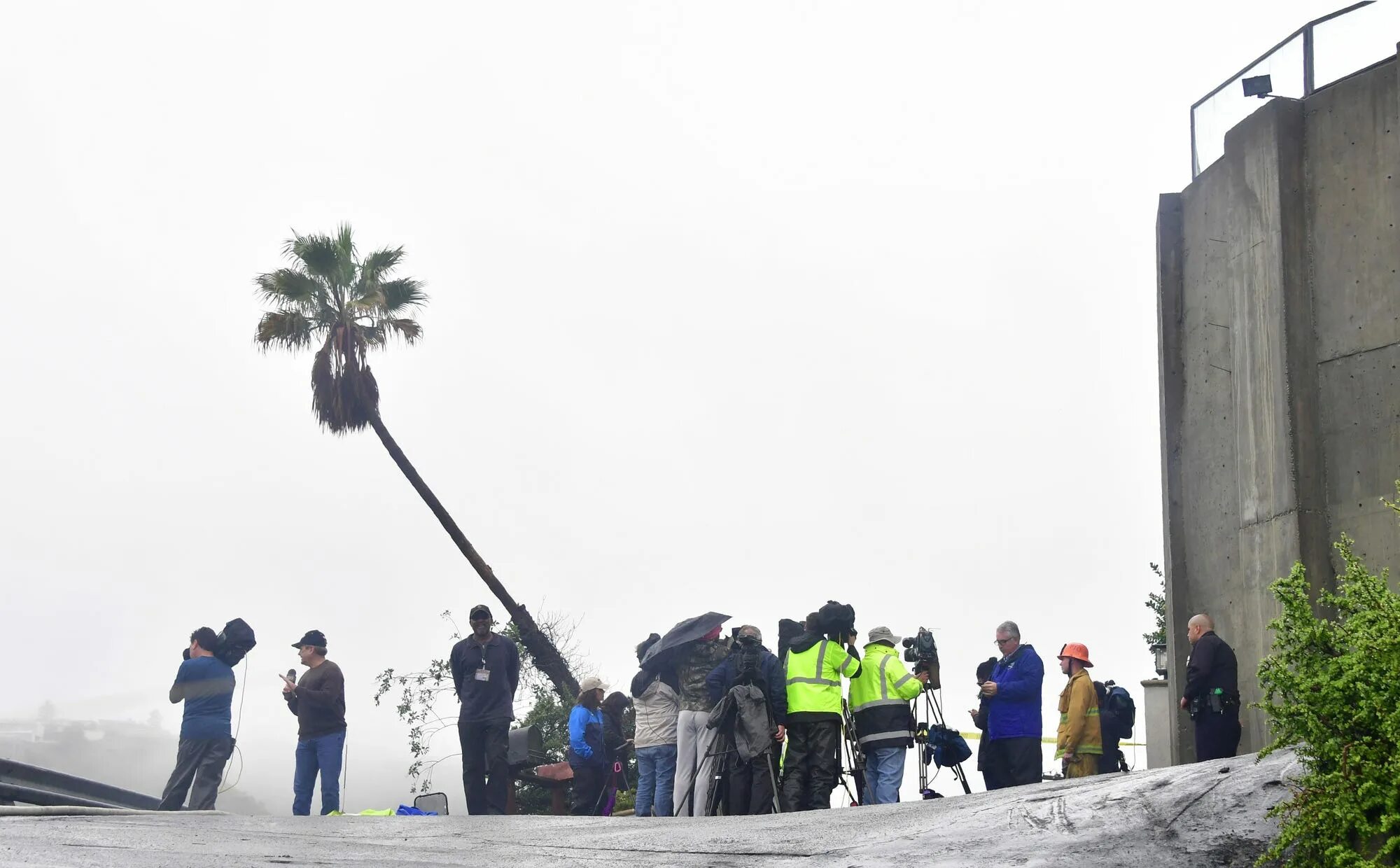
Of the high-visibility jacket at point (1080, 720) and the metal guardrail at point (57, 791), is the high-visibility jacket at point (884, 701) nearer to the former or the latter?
the high-visibility jacket at point (1080, 720)

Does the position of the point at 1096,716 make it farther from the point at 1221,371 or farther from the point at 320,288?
the point at 320,288

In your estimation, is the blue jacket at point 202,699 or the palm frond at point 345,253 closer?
the blue jacket at point 202,699

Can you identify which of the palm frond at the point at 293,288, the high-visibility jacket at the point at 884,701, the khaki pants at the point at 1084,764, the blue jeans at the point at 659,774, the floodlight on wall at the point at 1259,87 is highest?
the palm frond at the point at 293,288

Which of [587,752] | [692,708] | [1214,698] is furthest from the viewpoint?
[587,752]

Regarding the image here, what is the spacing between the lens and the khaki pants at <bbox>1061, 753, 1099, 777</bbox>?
11406mm

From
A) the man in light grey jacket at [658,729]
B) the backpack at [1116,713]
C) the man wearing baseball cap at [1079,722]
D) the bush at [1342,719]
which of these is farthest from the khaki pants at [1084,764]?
the bush at [1342,719]

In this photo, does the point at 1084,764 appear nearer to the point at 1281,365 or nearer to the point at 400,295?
the point at 1281,365

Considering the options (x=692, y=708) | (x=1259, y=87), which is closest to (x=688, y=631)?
(x=692, y=708)

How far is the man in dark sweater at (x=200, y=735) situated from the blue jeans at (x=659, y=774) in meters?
3.53

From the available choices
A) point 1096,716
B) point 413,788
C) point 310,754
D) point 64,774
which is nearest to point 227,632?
point 310,754

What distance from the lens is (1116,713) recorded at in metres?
12.1

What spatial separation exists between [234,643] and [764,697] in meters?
4.68

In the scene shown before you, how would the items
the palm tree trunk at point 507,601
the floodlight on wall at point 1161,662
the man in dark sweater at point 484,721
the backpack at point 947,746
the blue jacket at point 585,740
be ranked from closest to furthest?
the backpack at point 947,746 → the man in dark sweater at point 484,721 → the blue jacket at point 585,740 → the floodlight on wall at point 1161,662 → the palm tree trunk at point 507,601

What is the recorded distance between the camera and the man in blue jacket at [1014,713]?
10836mm
